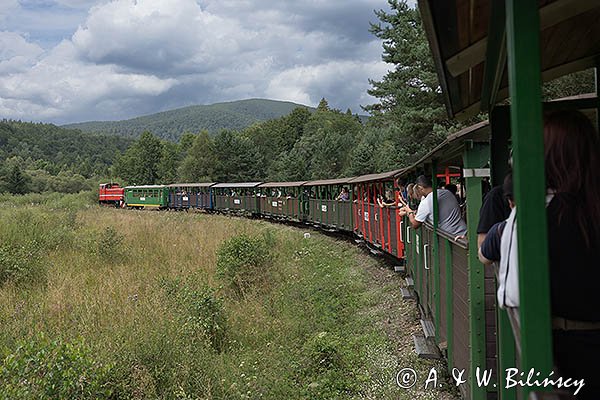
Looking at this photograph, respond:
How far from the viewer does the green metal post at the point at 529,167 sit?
1.64m

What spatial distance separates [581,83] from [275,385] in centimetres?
1687

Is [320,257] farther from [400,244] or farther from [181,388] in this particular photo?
[181,388]

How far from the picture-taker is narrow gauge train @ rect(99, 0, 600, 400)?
5.42 feet

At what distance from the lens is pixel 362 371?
6910 millimetres

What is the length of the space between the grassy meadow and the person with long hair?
376 cm

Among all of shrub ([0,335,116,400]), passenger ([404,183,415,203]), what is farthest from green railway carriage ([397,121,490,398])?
passenger ([404,183,415,203])

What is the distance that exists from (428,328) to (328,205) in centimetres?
1583

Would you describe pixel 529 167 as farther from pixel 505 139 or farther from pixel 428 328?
pixel 428 328

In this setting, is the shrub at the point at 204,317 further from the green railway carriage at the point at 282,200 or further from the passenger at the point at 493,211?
the green railway carriage at the point at 282,200

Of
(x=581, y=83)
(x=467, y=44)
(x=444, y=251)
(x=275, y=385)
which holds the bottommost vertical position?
(x=275, y=385)

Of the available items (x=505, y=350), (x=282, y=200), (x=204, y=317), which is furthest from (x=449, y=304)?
(x=282, y=200)

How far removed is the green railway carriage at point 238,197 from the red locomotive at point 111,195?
18835mm

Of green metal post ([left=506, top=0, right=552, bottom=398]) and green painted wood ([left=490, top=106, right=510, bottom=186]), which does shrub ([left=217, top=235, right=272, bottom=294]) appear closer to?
green painted wood ([left=490, top=106, right=510, bottom=186])

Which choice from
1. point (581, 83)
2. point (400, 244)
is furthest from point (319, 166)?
point (400, 244)
